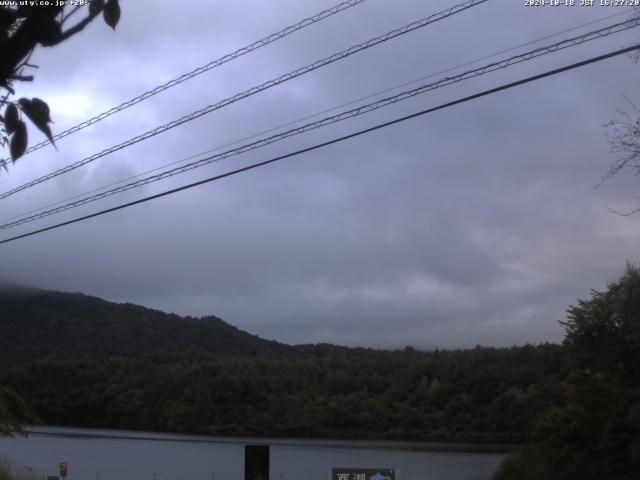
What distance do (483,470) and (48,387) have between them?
87.4ft

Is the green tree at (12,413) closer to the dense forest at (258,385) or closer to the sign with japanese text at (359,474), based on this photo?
the dense forest at (258,385)

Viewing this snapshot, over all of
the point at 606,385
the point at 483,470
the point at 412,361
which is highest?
the point at 412,361

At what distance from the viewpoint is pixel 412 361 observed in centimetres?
5591

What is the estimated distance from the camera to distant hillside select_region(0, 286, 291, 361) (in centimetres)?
5266

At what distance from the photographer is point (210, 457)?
125 ft

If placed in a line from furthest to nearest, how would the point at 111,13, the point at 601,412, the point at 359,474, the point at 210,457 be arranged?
1. the point at 210,457
2. the point at 601,412
3. the point at 359,474
4. the point at 111,13

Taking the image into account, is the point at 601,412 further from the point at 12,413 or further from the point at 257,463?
the point at 12,413

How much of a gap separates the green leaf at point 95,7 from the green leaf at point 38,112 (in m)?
0.47

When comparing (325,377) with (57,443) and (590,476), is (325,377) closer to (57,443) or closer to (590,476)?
(57,443)

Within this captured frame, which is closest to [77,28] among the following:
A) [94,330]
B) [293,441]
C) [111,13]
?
[111,13]

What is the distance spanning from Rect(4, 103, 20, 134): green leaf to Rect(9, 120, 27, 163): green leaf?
16 mm

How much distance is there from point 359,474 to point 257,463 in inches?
118

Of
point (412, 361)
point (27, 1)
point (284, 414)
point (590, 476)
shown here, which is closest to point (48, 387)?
point (284, 414)

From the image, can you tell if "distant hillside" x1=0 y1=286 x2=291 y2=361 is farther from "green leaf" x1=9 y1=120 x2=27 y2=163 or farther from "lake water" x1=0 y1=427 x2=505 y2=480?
"green leaf" x1=9 y1=120 x2=27 y2=163
